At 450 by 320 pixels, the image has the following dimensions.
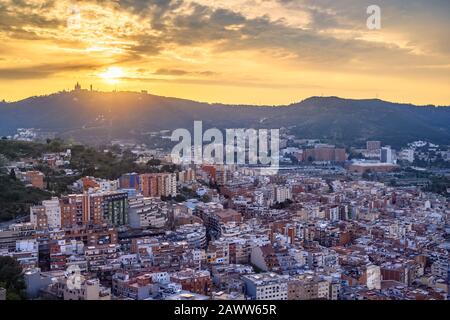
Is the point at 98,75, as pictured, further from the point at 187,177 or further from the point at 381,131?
the point at 381,131

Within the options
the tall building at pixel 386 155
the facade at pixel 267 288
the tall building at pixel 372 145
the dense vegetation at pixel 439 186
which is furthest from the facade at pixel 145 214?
the tall building at pixel 372 145

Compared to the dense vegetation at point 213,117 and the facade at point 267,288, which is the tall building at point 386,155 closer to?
the dense vegetation at point 213,117

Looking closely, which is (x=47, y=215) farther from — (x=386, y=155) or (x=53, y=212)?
(x=386, y=155)

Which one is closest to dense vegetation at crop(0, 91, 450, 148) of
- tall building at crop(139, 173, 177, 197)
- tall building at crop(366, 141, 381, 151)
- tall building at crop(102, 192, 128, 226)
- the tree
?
tall building at crop(366, 141, 381, 151)

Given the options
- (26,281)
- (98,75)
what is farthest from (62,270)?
(98,75)

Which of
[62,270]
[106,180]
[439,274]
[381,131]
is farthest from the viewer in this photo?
[381,131]

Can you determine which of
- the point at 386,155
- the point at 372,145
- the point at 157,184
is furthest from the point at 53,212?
the point at 372,145
